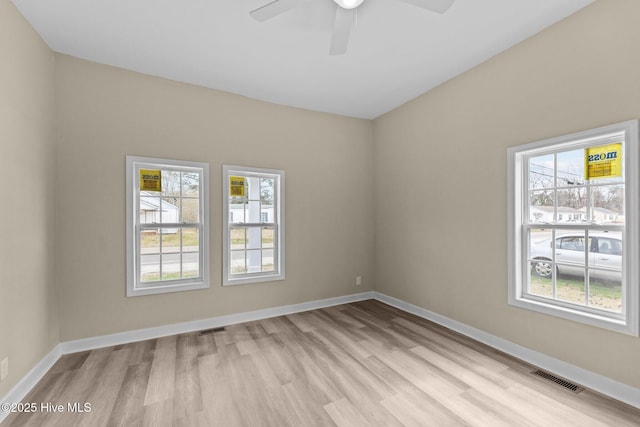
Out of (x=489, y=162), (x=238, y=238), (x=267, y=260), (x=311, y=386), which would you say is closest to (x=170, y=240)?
(x=238, y=238)

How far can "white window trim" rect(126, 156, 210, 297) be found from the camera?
300 centimetres

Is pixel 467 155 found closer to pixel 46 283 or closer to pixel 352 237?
pixel 352 237

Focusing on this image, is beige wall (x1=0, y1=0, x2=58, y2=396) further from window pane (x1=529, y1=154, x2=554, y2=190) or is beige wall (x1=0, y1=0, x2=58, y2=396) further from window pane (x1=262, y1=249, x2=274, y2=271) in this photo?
window pane (x1=529, y1=154, x2=554, y2=190)

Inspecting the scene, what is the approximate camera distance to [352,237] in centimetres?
446

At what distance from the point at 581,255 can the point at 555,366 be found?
974 mm

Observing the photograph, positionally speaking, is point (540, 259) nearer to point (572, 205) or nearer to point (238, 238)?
point (572, 205)

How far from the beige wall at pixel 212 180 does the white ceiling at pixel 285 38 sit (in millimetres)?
334

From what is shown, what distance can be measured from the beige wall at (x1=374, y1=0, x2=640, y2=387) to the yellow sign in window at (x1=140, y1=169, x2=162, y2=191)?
3.12 metres

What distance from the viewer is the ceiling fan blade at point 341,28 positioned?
6.70ft

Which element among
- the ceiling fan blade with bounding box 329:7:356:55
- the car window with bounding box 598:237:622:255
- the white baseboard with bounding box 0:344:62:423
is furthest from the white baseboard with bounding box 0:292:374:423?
the ceiling fan blade with bounding box 329:7:356:55

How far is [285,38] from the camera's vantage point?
8.42ft

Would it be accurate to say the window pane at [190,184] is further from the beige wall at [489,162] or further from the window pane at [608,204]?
the window pane at [608,204]

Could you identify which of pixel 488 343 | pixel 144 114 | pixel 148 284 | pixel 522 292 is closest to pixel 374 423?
pixel 488 343

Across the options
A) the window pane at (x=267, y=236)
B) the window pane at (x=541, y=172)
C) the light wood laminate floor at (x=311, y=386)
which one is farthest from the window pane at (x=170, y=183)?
the window pane at (x=541, y=172)
